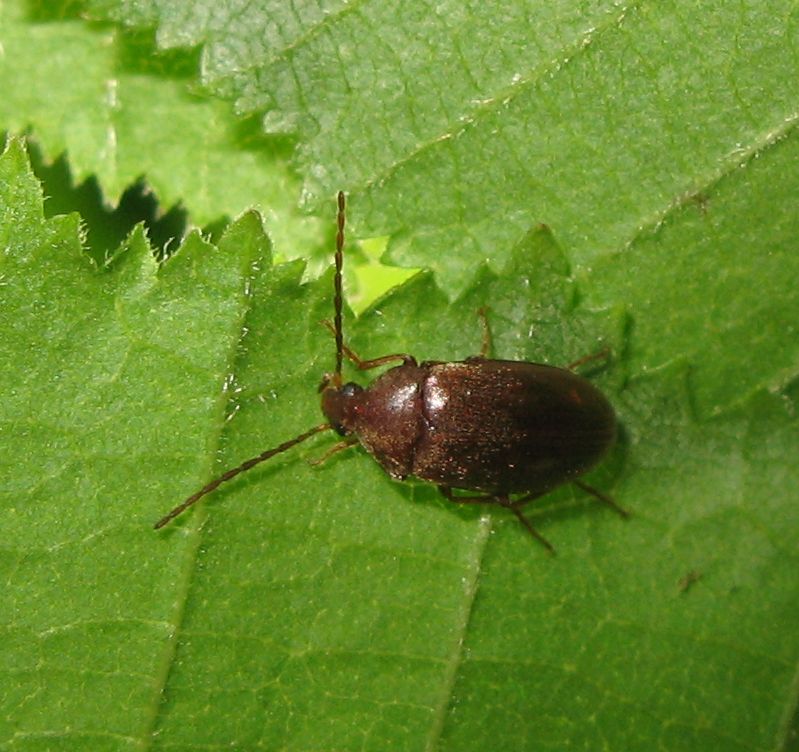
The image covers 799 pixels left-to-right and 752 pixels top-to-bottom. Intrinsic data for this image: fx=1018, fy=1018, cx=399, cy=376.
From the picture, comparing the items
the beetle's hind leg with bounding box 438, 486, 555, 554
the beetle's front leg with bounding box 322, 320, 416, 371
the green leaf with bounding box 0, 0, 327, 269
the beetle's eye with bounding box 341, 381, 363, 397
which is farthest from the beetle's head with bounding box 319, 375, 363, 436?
the green leaf with bounding box 0, 0, 327, 269

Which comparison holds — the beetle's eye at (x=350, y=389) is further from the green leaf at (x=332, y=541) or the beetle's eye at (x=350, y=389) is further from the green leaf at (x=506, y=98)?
the green leaf at (x=506, y=98)

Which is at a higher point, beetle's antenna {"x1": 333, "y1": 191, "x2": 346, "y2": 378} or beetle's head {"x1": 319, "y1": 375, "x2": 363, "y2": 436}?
beetle's antenna {"x1": 333, "y1": 191, "x2": 346, "y2": 378}

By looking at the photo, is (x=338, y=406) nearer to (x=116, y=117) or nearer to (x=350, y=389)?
(x=350, y=389)

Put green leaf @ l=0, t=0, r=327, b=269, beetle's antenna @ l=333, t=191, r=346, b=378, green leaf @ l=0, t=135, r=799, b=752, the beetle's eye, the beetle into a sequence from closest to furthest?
green leaf @ l=0, t=135, r=799, b=752 → beetle's antenna @ l=333, t=191, r=346, b=378 → the beetle → the beetle's eye → green leaf @ l=0, t=0, r=327, b=269

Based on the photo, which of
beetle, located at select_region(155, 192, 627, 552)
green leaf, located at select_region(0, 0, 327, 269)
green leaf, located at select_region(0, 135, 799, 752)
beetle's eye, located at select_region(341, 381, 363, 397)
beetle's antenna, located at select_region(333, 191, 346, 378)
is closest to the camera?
green leaf, located at select_region(0, 135, 799, 752)

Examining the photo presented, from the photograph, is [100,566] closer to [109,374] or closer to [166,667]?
[166,667]

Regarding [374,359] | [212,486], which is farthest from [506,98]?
[212,486]

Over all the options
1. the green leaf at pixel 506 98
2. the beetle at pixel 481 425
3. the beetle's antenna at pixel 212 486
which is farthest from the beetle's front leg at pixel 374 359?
the beetle's antenna at pixel 212 486

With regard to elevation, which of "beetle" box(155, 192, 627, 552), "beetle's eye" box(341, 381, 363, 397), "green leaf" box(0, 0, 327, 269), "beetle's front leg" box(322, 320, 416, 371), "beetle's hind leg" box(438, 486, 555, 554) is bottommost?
"beetle's hind leg" box(438, 486, 555, 554)

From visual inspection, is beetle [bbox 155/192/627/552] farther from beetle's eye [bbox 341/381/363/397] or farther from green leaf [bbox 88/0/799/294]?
green leaf [bbox 88/0/799/294]
